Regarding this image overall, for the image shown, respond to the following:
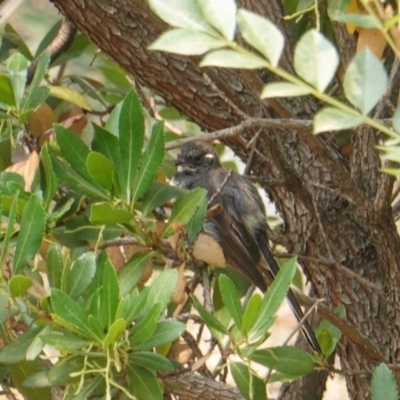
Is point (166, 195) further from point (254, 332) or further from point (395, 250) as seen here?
point (395, 250)

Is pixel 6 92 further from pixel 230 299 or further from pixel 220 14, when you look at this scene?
pixel 220 14

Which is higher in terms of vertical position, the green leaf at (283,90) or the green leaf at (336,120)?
the green leaf at (283,90)

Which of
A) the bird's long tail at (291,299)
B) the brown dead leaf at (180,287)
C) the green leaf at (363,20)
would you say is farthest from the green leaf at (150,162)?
the bird's long tail at (291,299)

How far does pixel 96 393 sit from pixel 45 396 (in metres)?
0.43

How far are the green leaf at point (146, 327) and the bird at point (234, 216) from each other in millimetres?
1019

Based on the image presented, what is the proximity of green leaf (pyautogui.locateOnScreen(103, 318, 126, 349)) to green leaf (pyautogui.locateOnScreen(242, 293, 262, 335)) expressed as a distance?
218 millimetres

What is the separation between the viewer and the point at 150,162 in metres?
1.48

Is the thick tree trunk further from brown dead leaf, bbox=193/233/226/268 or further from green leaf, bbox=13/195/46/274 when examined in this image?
green leaf, bbox=13/195/46/274

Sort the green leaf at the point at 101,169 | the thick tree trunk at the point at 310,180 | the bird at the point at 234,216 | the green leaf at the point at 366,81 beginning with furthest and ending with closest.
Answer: the bird at the point at 234,216, the thick tree trunk at the point at 310,180, the green leaf at the point at 101,169, the green leaf at the point at 366,81

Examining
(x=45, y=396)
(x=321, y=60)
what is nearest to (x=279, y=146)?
(x=45, y=396)

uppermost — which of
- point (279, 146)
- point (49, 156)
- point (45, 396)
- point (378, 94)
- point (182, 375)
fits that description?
point (378, 94)

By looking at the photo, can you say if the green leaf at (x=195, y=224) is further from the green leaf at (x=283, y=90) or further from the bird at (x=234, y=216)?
the green leaf at (x=283, y=90)

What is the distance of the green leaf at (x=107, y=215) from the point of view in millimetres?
1398

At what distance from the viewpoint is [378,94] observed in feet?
2.47
